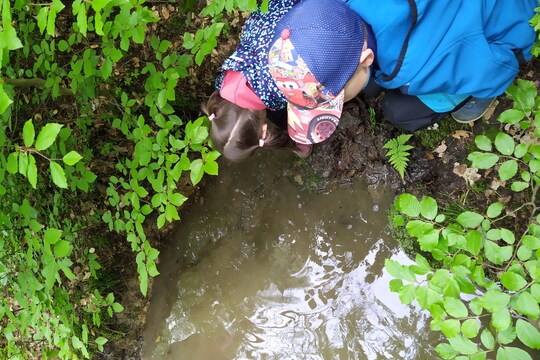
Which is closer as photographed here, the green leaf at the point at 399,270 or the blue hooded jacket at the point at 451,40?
the green leaf at the point at 399,270

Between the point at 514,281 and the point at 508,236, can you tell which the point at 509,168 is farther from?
the point at 514,281

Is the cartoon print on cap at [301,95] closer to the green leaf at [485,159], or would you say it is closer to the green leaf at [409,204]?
the green leaf at [409,204]

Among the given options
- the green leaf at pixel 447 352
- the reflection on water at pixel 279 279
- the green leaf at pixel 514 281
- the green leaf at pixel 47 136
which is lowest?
the reflection on water at pixel 279 279

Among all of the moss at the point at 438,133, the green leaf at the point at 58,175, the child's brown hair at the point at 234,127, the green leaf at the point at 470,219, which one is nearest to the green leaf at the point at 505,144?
the green leaf at the point at 470,219

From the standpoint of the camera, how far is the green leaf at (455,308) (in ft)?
5.29

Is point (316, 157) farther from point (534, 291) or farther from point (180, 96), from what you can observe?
point (534, 291)

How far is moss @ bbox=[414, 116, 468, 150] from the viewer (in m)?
2.82

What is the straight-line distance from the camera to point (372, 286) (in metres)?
3.11

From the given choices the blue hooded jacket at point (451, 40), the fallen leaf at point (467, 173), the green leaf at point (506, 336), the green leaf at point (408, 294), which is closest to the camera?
the green leaf at point (506, 336)

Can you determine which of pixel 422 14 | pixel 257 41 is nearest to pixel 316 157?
pixel 257 41

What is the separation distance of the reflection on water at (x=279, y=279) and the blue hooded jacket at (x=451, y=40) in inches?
48.7

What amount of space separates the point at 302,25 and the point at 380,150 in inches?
59.0

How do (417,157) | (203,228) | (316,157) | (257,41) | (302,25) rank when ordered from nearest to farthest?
(302,25) < (257,41) < (417,157) < (316,157) < (203,228)

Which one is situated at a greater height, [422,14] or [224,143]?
[422,14]
